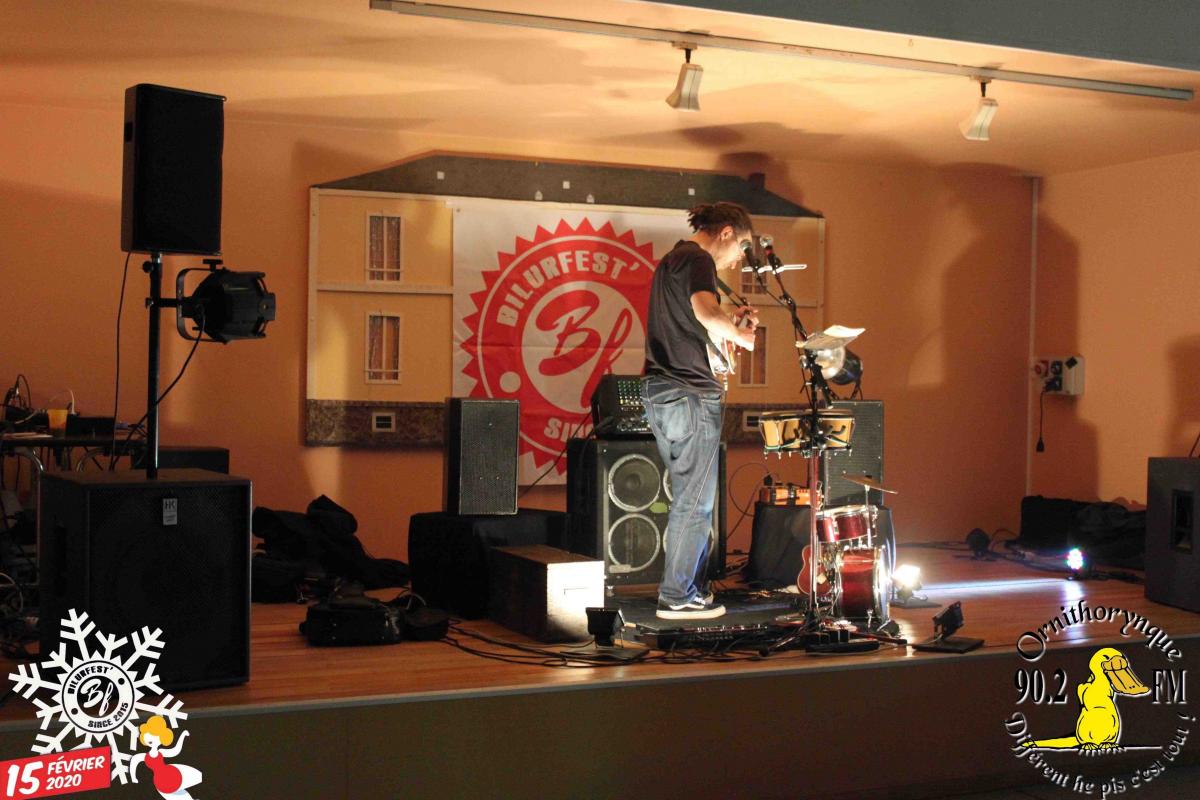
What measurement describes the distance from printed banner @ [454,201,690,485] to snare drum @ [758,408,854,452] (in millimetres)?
2104

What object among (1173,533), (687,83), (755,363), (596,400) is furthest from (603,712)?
(755,363)

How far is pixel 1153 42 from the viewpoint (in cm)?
446

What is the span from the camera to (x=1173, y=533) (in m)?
5.22

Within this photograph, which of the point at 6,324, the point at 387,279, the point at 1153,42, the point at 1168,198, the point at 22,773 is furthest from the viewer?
the point at 1168,198

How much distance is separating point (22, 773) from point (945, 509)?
5.66 m

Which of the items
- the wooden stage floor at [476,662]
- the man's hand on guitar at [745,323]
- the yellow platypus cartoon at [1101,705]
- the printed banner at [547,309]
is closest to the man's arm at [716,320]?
the man's hand on guitar at [745,323]

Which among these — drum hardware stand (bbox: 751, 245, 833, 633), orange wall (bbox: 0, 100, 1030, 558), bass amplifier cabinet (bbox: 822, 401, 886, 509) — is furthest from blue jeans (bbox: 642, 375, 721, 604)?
orange wall (bbox: 0, 100, 1030, 558)

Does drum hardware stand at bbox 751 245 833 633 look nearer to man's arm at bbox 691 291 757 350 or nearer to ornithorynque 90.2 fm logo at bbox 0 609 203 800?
man's arm at bbox 691 291 757 350

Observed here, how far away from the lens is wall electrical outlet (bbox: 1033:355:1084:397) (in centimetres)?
730

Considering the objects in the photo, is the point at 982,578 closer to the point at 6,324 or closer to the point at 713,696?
the point at 713,696

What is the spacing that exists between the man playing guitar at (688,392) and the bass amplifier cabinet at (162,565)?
5.44 feet

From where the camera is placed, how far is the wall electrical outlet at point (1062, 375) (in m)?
7.30

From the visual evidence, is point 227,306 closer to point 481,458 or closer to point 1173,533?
point 481,458

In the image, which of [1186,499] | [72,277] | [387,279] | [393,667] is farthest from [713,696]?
[72,277]
